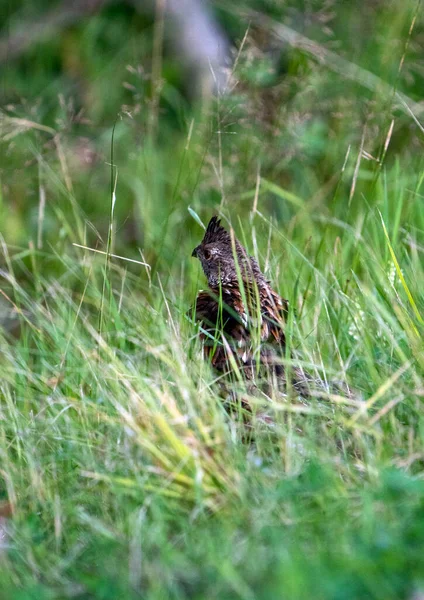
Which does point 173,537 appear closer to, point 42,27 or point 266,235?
point 266,235

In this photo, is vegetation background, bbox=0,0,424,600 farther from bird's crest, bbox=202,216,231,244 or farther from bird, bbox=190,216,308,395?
bird's crest, bbox=202,216,231,244

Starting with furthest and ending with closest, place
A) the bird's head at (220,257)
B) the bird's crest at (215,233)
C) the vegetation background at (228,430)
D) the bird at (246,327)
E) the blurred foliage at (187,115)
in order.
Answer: the blurred foliage at (187,115)
the bird's crest at (215,233)
the bird's head at (220,257)
the bird at (246,327)
the vegetation background at (228,430)

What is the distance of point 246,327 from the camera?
3389mm

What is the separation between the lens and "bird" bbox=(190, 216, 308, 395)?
10.6 feet

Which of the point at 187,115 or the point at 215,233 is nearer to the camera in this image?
the point at 215,233

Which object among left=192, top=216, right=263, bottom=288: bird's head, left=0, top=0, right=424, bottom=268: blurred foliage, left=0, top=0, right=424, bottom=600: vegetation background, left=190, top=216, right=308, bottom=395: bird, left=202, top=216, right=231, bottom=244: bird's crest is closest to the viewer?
left=0, top=0, right=424, bottom=600: vegetation background

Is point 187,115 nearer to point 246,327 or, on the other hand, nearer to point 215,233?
point 215,233

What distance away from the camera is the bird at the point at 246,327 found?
10.6ft

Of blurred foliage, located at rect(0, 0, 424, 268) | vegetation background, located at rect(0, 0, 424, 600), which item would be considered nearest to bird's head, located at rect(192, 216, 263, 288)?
vegetation background, located at rect(0, 0, 424, 600)

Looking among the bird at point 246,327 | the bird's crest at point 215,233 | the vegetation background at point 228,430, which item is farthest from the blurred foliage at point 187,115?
the bird at point 246,327

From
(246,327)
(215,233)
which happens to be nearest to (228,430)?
(246,327)

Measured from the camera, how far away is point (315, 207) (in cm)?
550

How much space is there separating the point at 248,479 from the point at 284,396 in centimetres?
53

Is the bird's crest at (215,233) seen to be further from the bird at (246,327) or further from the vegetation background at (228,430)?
the vegetation background at (228,430)
